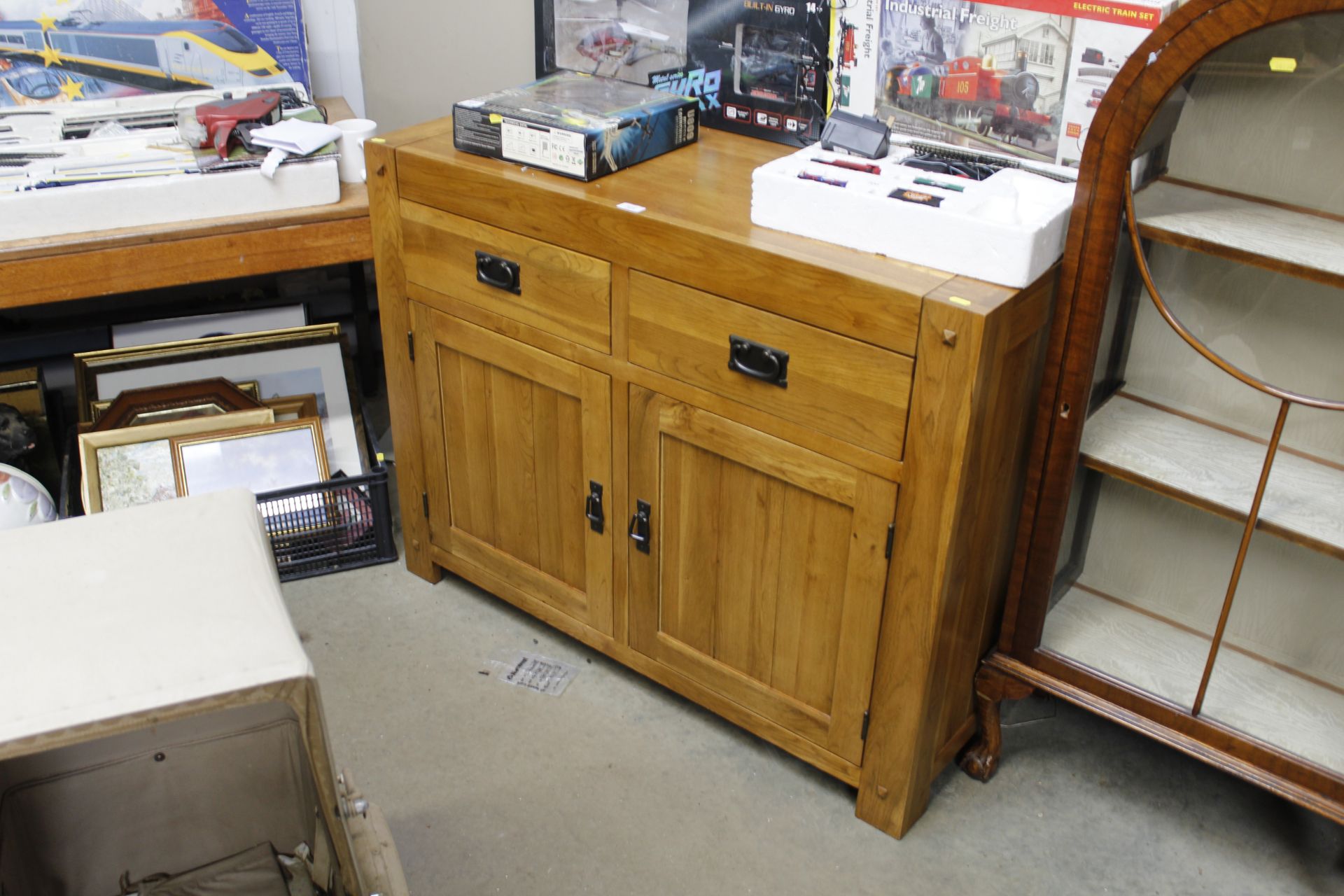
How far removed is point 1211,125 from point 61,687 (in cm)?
145

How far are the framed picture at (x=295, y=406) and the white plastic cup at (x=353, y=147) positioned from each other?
507mm

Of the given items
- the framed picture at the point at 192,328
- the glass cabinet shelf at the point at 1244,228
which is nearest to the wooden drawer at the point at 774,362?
the glass cabinet shelf at the point at 1244,228

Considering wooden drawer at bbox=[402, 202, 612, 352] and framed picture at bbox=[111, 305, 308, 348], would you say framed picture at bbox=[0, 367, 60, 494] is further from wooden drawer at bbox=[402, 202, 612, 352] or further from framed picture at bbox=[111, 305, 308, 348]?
wooden drawer at bbox=[402, 202, 612, 352]

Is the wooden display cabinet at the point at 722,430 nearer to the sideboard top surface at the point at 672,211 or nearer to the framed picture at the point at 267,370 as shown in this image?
the sideboard top surface at the point at 672,211

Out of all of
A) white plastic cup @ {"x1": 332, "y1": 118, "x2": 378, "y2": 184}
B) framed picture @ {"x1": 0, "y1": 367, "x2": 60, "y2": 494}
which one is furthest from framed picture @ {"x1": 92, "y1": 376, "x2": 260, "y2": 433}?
white plastic cup @ {"x1": 332, "y1": 118, "x2": 378, "y2": 184}

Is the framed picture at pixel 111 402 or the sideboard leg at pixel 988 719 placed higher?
the framed picture at pixel 111 402

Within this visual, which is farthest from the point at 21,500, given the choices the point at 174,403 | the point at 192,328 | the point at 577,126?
the point at 577,126

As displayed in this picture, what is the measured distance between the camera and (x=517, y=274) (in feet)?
6.68

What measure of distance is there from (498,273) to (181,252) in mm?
763

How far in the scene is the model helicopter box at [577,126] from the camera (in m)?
1.93

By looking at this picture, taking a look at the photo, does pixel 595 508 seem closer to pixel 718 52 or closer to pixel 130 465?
pixel 718 52

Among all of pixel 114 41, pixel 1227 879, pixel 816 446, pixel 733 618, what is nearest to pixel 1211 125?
pixel 816 446

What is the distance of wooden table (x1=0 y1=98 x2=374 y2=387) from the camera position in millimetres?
2297

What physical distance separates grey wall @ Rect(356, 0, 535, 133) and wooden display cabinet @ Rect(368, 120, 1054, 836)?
682mm
